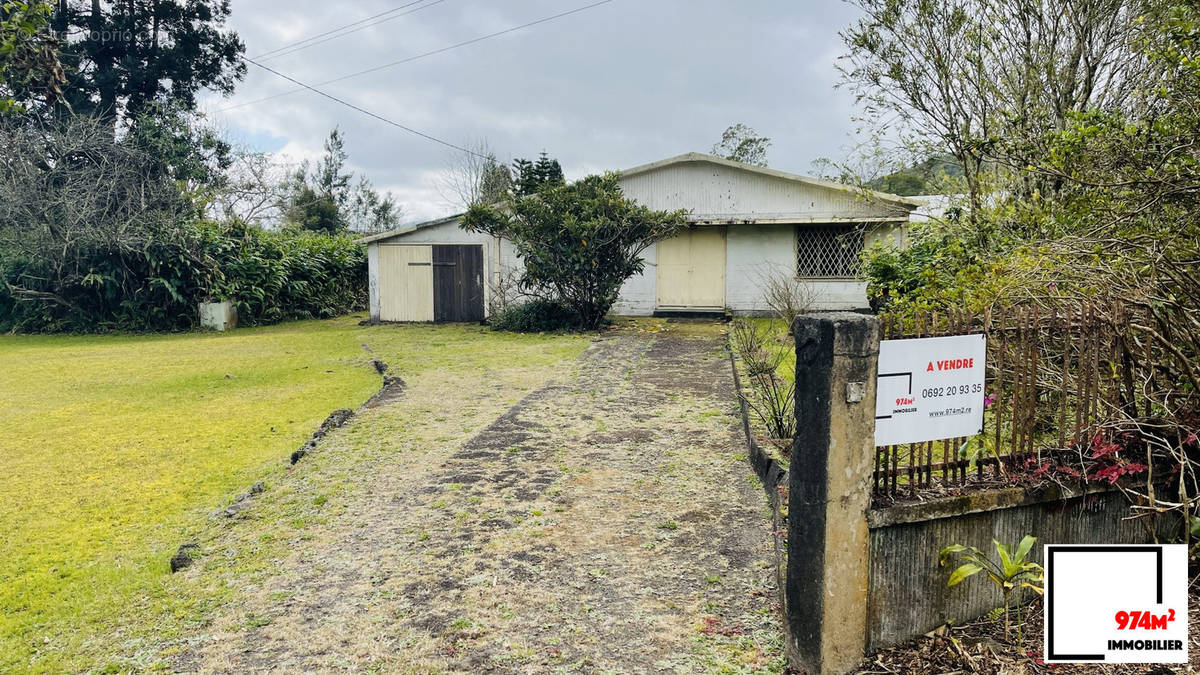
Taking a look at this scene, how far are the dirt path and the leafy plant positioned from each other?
76cm

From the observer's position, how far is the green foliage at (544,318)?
579 inches

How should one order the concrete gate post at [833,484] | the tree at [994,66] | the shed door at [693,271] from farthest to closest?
the shed door at [693,271] → the tree at [994,66] → the concrete gate post at [833,484]

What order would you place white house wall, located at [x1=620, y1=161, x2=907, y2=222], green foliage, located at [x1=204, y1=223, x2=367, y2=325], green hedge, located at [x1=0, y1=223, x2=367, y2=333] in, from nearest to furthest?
white house wall, located at [x1=620, y1=161, x2=907, y2=222] < green hedge, located at [x1=0, y1=223, x2=367, y2=333] < green foliage, located at [x1=204, y1=223, x2=367, y2=325]

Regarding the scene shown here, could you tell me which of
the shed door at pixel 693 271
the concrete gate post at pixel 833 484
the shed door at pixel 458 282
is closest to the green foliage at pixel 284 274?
the shed door at pixel 458 282

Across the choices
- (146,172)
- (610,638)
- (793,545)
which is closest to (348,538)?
(610,638)

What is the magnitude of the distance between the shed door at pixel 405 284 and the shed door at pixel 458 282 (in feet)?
0.60

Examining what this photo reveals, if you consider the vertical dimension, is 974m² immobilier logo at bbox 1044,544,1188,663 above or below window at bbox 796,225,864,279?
below

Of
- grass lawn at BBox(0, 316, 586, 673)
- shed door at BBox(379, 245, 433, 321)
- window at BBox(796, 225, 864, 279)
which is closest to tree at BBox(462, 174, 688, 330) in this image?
grass lawn at BBox(0, 316, 586, 673)

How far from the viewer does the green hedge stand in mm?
16328

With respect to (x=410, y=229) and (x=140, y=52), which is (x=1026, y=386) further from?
(x=140, y=52)

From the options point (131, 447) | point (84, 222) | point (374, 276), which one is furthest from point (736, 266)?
point (84, 222)

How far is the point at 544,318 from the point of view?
48.4 ft

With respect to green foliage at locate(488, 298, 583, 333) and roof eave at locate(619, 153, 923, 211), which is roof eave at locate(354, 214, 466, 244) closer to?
green foliage at locate(488, 298, 583, 333)

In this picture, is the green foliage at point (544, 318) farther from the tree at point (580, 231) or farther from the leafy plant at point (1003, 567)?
the leafy plant at point (1003, 567)
